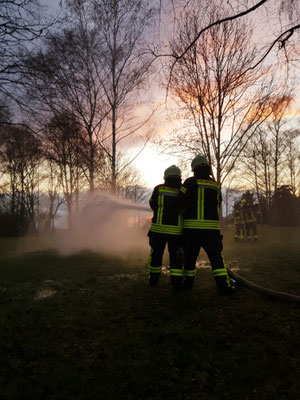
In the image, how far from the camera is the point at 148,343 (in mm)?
2410

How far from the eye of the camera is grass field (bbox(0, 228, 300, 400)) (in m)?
1.79

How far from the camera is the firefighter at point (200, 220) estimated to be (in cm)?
378

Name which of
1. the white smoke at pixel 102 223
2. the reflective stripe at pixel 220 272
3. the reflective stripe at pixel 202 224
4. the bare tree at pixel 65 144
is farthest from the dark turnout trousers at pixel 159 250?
the white smoke at pixel 102 223

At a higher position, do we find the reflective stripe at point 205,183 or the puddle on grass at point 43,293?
the reflective stripe at point 205,183

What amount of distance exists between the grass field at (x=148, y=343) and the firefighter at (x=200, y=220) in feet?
1.53

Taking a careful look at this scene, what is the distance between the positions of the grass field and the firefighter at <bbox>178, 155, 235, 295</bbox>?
0.47m

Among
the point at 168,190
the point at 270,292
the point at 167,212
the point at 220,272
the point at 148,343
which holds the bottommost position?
the point at 148,343

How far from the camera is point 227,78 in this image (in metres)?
10.4

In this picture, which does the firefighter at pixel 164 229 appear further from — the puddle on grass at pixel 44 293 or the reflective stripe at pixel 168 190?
the puddle on grass at pixel 44 293

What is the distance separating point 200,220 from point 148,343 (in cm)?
194

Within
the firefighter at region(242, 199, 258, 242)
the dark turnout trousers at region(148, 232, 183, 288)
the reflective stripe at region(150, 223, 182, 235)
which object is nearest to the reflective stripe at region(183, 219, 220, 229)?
the reflective stripe at region(150, 223, 182, 235)

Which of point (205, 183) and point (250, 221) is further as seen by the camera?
point (250, 221)

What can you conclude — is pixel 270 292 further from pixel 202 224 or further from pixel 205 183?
pixel 205 183

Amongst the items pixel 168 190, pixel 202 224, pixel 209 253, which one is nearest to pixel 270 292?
pixel 209 253
